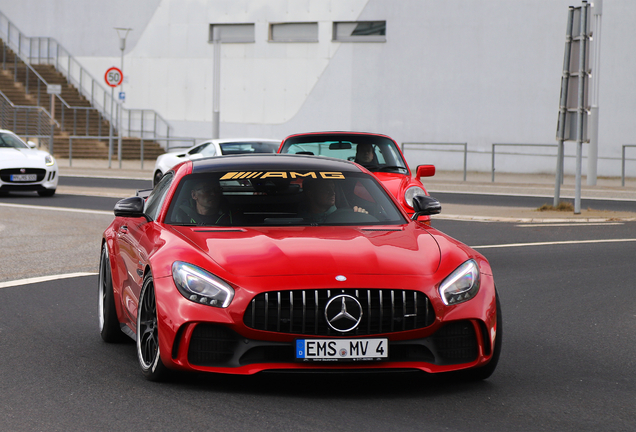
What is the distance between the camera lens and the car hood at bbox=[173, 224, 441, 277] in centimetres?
525

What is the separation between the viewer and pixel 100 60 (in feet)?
145

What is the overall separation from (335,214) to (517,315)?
231 centimetres

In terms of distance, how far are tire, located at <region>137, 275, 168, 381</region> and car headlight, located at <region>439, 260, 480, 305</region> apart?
1516 millimetres

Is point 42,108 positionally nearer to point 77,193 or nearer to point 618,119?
point 77,193

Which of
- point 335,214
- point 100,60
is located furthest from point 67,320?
point 100,60

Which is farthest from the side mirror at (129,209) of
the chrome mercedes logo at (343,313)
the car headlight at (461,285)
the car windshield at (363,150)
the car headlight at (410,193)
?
the car windshield at (363,150)

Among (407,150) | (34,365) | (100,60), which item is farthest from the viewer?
(100,60)

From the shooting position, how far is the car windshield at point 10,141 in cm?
2170

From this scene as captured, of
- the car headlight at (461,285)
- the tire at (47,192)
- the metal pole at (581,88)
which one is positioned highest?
the metal pole at (581,88)

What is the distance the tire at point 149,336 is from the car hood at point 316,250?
38 centimetres

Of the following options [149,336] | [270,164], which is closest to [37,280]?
[270,164]

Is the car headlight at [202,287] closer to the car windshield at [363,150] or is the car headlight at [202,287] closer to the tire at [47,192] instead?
the car windshield at [363,150]

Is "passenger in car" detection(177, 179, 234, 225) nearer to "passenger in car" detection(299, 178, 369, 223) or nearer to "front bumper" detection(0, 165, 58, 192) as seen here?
"passenger in car" detection(299, 178, 369, 223)

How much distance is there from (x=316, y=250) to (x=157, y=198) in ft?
5.94
